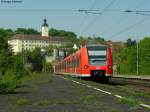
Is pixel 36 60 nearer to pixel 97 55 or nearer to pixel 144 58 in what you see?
pixel 144 58

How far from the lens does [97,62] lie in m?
41.8

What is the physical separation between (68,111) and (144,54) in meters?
98.3

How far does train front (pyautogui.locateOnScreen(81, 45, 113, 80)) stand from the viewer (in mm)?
41469

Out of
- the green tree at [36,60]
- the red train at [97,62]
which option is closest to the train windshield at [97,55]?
the red train at [97,62]

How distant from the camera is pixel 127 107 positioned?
44.7ft

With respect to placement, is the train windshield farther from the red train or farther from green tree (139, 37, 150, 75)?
green tree (139, 37, 150, 75)

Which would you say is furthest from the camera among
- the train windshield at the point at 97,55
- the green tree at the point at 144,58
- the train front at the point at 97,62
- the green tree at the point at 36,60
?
the green tree at the point at 36,60

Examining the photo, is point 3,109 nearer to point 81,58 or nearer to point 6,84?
point 6,84

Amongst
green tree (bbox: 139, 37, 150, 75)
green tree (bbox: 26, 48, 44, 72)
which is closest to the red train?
green tree (bbox: 139, 37, 150, 75)

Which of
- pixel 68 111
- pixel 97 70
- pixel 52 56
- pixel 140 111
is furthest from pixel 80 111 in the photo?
pixel 52 56

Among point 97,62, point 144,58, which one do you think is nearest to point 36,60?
point 144,58

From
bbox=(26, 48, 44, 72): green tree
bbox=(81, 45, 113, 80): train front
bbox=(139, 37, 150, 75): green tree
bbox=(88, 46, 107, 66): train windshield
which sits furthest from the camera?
bbox=(26, 48, 44, 72): green tree

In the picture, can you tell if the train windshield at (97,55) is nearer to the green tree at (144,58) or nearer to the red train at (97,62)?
the red train at (97,62)

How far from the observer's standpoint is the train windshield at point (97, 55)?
41.7m
